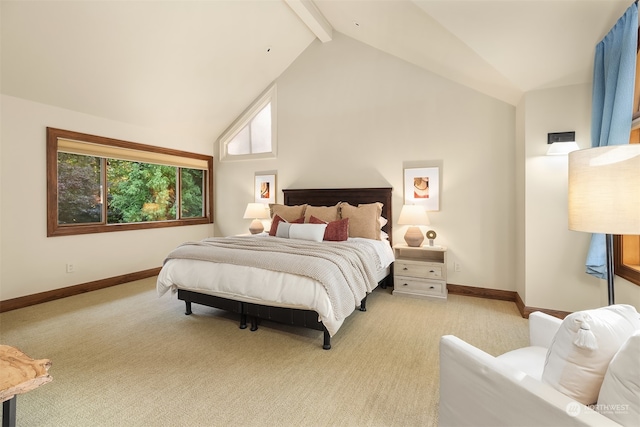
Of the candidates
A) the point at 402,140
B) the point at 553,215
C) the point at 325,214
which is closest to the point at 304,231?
the point at 325,214

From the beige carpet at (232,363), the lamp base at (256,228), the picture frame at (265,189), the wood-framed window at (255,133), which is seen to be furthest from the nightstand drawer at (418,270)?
the wood-framed window at (255,133)

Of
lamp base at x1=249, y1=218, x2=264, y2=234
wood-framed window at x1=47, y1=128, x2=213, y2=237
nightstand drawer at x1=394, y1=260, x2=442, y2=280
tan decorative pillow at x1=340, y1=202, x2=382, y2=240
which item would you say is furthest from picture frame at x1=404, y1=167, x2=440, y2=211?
wood-framed window at x1=47, y1=128, x2=213, y2=237

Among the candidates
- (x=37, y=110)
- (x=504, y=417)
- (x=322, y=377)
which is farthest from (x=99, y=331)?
(x=504, y=417)

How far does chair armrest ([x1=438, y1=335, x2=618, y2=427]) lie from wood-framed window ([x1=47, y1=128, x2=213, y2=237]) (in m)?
4.66

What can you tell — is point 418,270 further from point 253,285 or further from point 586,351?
point 586,351

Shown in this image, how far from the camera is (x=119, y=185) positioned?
452 centimetres

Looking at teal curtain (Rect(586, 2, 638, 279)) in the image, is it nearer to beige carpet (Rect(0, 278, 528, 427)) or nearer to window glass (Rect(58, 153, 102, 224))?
beige carpet (Rect(0, 278, 528, 427))

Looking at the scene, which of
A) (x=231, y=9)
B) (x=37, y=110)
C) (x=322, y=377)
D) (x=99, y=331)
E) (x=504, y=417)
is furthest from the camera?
(x=231, y=9)

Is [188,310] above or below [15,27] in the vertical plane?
below

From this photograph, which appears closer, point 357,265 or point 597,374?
point 597,374

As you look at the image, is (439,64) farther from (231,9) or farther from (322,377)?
(322,377)

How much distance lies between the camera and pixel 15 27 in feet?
9.27

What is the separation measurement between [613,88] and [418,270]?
2.48 meters

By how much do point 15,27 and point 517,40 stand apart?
15.6 ft
